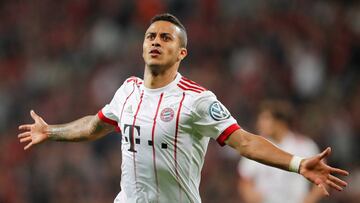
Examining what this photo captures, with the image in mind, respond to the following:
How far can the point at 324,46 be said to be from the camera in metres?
12.1

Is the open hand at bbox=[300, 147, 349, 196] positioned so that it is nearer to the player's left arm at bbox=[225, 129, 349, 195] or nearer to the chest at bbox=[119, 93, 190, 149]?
the player's left arm at bbox=[225, 129, 349, 195]

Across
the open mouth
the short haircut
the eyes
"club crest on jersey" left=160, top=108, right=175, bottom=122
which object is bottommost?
the short haircut

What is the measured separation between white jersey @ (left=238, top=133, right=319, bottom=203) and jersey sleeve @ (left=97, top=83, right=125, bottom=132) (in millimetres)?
2492

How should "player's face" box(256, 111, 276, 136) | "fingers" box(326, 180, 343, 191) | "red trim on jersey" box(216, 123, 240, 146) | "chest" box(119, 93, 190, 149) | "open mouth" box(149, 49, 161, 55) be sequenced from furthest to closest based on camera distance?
"player's face" box(256, 111, 276, 136)
"open mouth" box(149, 49, 161, 55)
"chest" box(119, 93, 190, 149)
"red trim on jersey" box(216, 123, 240, 146)
"fingers" box(326, 180, 343, 191)

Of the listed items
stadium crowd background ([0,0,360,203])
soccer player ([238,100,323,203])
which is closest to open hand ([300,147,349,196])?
soccer player ([238,100,323,203])

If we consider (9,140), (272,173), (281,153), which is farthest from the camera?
(9,140)

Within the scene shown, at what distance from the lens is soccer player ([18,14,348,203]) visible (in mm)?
5648

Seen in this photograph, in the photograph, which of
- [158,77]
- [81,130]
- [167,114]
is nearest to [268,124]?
[81,130]

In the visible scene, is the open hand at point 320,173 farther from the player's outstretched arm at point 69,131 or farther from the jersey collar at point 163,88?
the player's outstretched arm at point 69,131

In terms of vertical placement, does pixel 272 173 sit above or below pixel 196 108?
below

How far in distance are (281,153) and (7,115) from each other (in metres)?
7.61

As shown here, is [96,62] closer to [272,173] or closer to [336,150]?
[336,150]

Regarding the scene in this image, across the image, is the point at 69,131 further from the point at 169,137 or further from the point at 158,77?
the point at 169,137

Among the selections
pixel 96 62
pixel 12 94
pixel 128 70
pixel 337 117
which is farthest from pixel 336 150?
pixel 12 94
